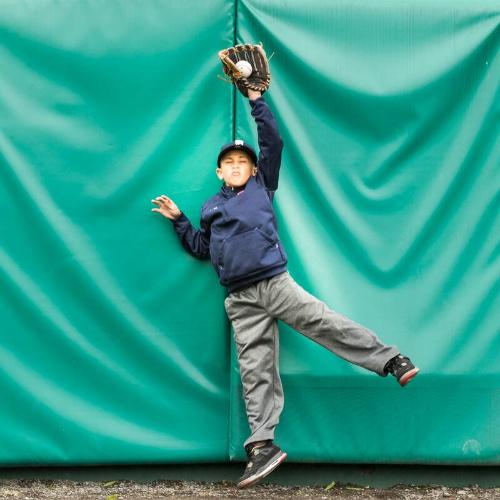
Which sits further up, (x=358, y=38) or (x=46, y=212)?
(x=358, y=38)

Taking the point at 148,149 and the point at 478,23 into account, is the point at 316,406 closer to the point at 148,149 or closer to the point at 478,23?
the point at 148,149

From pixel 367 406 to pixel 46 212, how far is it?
5.96ft

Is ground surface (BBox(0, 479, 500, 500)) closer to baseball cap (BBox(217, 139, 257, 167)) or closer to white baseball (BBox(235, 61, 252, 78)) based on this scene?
baseball cap (BBox(217, 139, 257, 167))

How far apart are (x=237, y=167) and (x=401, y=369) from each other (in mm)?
1193

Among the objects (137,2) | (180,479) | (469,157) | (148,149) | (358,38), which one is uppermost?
(137,2)

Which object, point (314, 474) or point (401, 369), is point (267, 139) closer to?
point (401, 369)

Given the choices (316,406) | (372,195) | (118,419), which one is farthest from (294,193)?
(118,419)

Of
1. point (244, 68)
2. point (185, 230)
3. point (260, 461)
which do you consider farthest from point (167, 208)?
point (260, 461)

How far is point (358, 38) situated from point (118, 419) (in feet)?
7.23

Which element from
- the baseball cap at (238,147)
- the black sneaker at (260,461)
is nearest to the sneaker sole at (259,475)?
the black sneaker at (260,461)

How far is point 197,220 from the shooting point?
4203 mm

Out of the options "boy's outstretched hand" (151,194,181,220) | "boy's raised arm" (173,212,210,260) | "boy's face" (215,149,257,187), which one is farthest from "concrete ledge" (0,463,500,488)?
"boy's face" (215,149,257,187)

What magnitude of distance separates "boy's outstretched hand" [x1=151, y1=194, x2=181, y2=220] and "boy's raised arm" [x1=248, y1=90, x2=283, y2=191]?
460mm

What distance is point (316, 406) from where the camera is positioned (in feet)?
13.6
